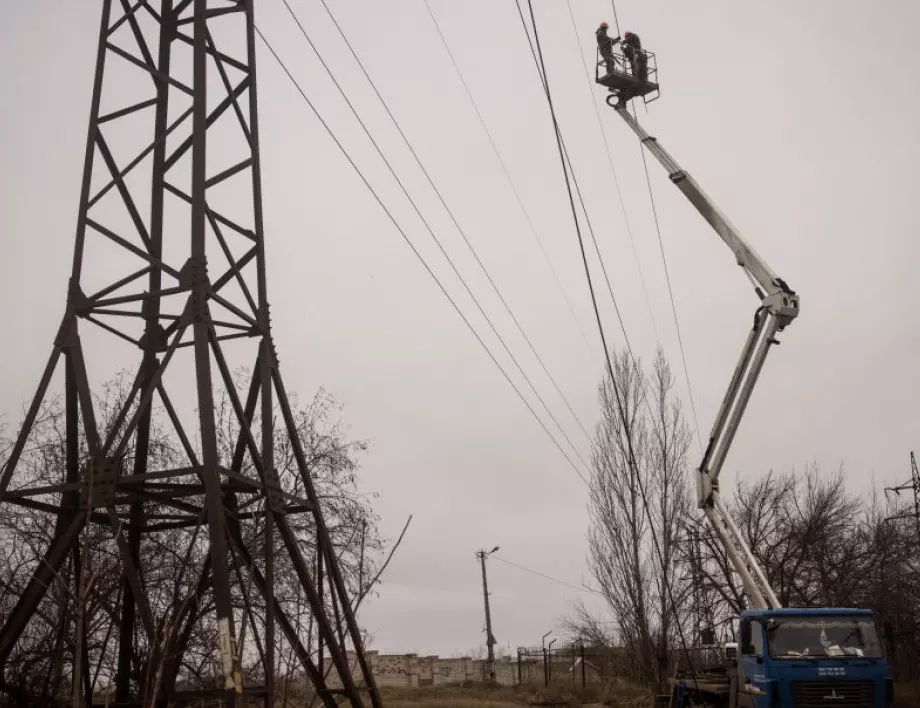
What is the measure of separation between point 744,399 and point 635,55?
6351 mm

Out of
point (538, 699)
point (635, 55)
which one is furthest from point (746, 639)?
point (538, 699)

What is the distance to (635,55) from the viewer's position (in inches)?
683

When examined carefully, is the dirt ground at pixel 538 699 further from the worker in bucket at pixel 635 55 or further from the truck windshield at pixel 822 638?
the worker in bucket at pixel 635 55

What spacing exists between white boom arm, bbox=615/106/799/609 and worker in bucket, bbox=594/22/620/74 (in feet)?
10.5

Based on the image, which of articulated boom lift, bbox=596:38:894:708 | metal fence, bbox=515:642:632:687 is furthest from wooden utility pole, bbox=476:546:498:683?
articulated boom lift, bbox=596:38:894:708

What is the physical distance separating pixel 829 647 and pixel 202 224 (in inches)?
372

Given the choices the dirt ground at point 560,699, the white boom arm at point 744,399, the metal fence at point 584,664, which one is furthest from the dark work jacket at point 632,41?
the metal fence at point 584,664

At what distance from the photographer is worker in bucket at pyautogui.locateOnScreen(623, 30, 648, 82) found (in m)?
17.3

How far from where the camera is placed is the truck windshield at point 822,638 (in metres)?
12.8

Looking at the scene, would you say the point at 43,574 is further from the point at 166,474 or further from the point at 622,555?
the point at 622,555

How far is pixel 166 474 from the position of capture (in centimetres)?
966

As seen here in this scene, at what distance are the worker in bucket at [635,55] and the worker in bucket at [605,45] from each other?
24 cm

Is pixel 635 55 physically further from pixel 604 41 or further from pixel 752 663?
pixel 752 663

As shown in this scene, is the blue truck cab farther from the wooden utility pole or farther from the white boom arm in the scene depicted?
the wooden utility pole
